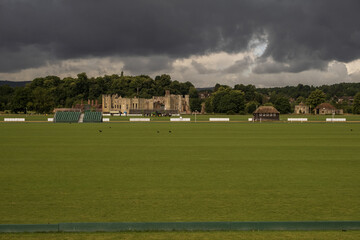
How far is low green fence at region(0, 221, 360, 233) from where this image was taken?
23.3 ft

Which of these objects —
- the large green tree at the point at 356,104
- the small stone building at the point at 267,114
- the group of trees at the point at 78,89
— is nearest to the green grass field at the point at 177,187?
the small stone building at the point at 267,114

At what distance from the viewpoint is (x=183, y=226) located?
284 inches

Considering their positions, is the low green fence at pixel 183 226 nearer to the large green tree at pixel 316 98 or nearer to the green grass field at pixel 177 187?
the green grass field at pixel 177 187

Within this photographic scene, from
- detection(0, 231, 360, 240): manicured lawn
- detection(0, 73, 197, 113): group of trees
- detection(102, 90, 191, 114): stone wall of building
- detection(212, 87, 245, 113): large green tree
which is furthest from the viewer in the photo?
detection(0, 73, 197, 113): group of trees

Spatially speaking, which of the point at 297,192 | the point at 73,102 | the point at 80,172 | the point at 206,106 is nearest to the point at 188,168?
the point at 80,172

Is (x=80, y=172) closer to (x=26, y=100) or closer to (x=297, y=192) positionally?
(x=297, y=192)

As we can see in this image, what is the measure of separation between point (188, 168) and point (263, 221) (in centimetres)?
724

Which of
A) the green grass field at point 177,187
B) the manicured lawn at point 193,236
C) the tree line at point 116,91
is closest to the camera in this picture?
the manicured lawn at point 193,236

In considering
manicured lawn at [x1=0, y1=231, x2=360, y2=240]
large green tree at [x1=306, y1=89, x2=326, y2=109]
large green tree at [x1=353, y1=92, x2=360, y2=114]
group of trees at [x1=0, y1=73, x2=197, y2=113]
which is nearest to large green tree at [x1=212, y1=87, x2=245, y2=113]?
large green tree at [x1=306, y1=89, x2=326, y2=109]

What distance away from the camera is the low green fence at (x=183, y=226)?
7090mm

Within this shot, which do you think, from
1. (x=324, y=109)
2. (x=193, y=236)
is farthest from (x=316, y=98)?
(x=193, y=236)

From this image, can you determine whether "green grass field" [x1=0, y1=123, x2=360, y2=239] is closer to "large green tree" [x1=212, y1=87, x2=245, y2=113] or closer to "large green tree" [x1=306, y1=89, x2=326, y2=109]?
"large green tree" [x1=212, y1=87, x2=245, y2=113]

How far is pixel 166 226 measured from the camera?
7211 mm

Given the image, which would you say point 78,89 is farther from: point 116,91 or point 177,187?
point 177,187
